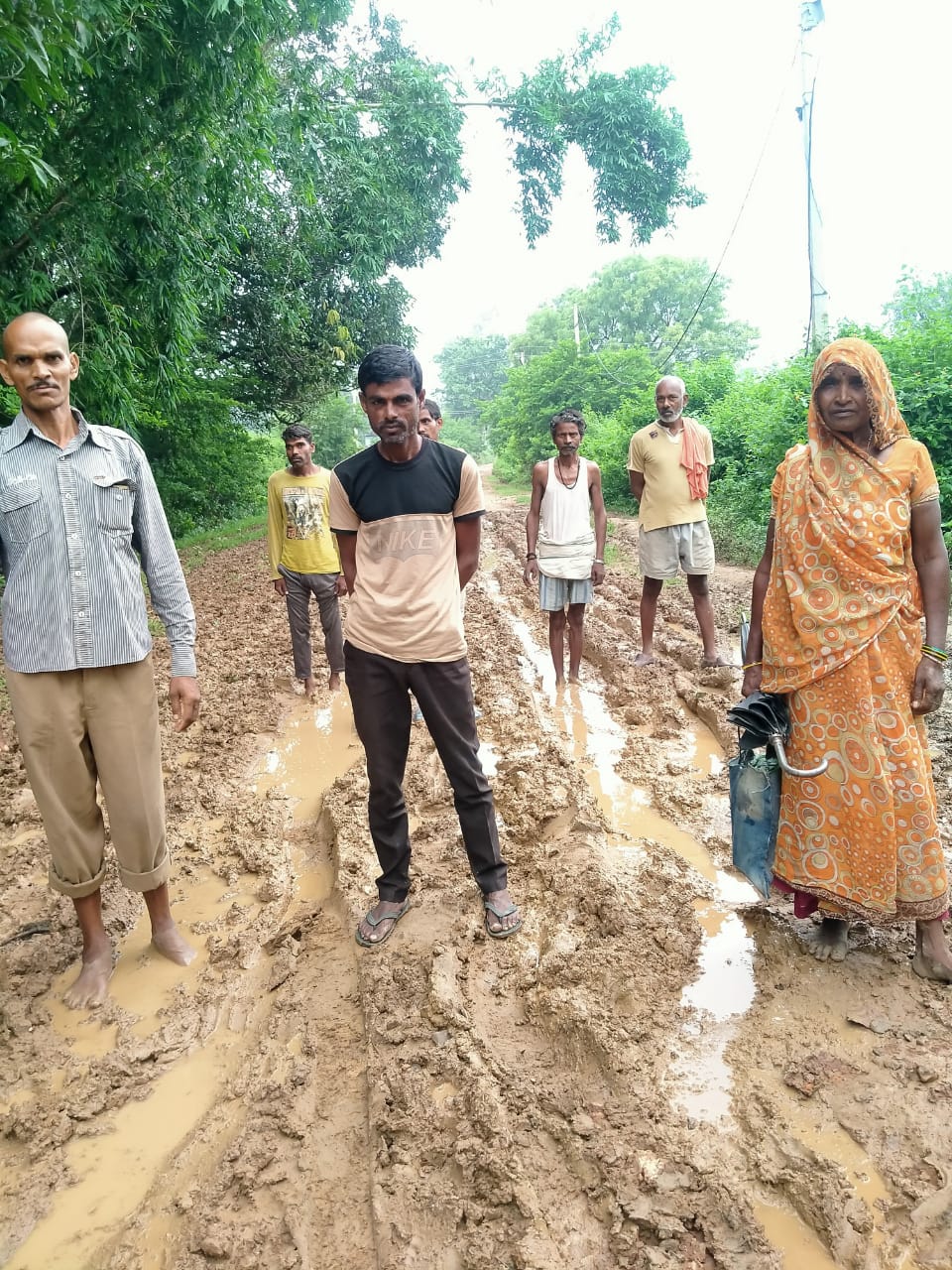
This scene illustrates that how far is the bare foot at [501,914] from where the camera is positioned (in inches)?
110

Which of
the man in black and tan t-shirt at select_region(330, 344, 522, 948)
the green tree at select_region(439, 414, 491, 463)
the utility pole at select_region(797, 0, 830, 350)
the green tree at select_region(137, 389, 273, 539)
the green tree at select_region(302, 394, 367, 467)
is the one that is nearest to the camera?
the man in black and tan t-shirt at select_region(330, 344, 522, 948)

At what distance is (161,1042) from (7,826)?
2.08 metres

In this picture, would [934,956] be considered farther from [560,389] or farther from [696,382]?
[560,389]

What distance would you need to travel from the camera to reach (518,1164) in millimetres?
1854

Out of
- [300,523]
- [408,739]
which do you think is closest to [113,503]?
[408,739]

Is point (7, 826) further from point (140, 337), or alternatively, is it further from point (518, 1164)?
point (140, 337)

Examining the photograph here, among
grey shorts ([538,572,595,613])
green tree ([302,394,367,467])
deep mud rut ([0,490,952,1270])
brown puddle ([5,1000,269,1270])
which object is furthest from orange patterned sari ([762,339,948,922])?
green tree ([302,394,367,467])

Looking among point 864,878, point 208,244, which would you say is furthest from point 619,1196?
point 208,244

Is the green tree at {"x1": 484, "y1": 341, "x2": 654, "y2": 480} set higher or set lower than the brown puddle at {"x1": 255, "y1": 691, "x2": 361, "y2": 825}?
higher

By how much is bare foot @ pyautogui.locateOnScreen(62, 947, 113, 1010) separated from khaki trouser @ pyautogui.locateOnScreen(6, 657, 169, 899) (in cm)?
25

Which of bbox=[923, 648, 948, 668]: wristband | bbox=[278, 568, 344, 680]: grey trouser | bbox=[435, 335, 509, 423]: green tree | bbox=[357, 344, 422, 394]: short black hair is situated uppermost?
bbox=[435, 335, 509, 423]: green tree

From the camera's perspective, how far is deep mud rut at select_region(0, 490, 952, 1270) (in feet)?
5.74

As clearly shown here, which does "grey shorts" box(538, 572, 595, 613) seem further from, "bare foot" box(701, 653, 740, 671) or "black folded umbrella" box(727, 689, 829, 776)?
"black folded umbrella" box(727, 689, 829, 776)

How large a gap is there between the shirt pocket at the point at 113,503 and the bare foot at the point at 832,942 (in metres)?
2.65
